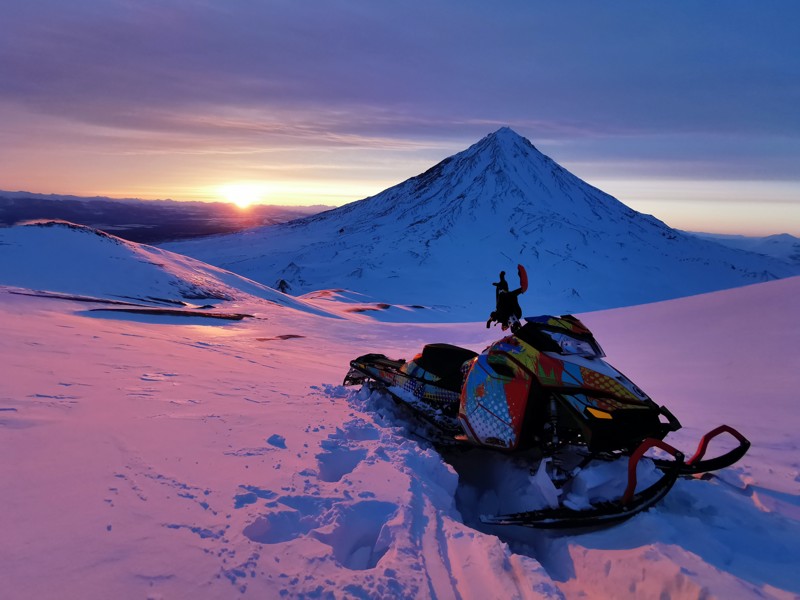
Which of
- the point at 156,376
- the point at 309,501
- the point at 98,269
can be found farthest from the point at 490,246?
the point at 309,501

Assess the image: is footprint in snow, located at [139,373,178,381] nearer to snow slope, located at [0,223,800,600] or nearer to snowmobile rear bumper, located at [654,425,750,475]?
snow slope, located at [0,223,800,600]

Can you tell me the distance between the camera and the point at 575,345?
3.57 m

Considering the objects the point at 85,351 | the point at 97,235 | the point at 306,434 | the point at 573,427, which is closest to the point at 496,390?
the point at 573,427

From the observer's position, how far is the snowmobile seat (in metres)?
5.06

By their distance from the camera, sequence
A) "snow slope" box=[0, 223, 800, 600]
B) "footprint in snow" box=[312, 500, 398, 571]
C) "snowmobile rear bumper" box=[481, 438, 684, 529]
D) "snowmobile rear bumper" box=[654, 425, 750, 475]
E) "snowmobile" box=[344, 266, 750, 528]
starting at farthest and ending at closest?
"snowmobile rear bumper" box=[654, 425, 750, 475] < "snowmobile" box=[344, 266, 750, 528] < "snowmobile rear bumper" box=[481, 438, 684, 529] < "footprint in snow" box=[312, 500, 398, 571] < "snow slope" box=[0, 223, 800, 600]

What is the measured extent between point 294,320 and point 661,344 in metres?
12.0

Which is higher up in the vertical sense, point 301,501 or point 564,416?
point 564,416

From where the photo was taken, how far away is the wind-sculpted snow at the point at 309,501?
7.78ft

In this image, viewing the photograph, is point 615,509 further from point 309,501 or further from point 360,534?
point 309,501

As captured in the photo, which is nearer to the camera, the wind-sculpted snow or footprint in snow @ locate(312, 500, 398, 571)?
the wind-sculpted snow

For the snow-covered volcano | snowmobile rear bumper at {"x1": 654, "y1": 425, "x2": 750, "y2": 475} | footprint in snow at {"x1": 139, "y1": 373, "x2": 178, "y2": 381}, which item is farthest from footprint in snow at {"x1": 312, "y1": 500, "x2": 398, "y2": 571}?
the snow-covered volcano

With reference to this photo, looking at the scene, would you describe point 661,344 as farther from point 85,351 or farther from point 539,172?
point 539,172

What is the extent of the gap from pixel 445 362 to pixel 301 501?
8.30ft

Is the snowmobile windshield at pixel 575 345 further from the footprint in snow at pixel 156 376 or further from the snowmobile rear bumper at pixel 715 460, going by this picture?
the footprint in snow at pixel 156 376
